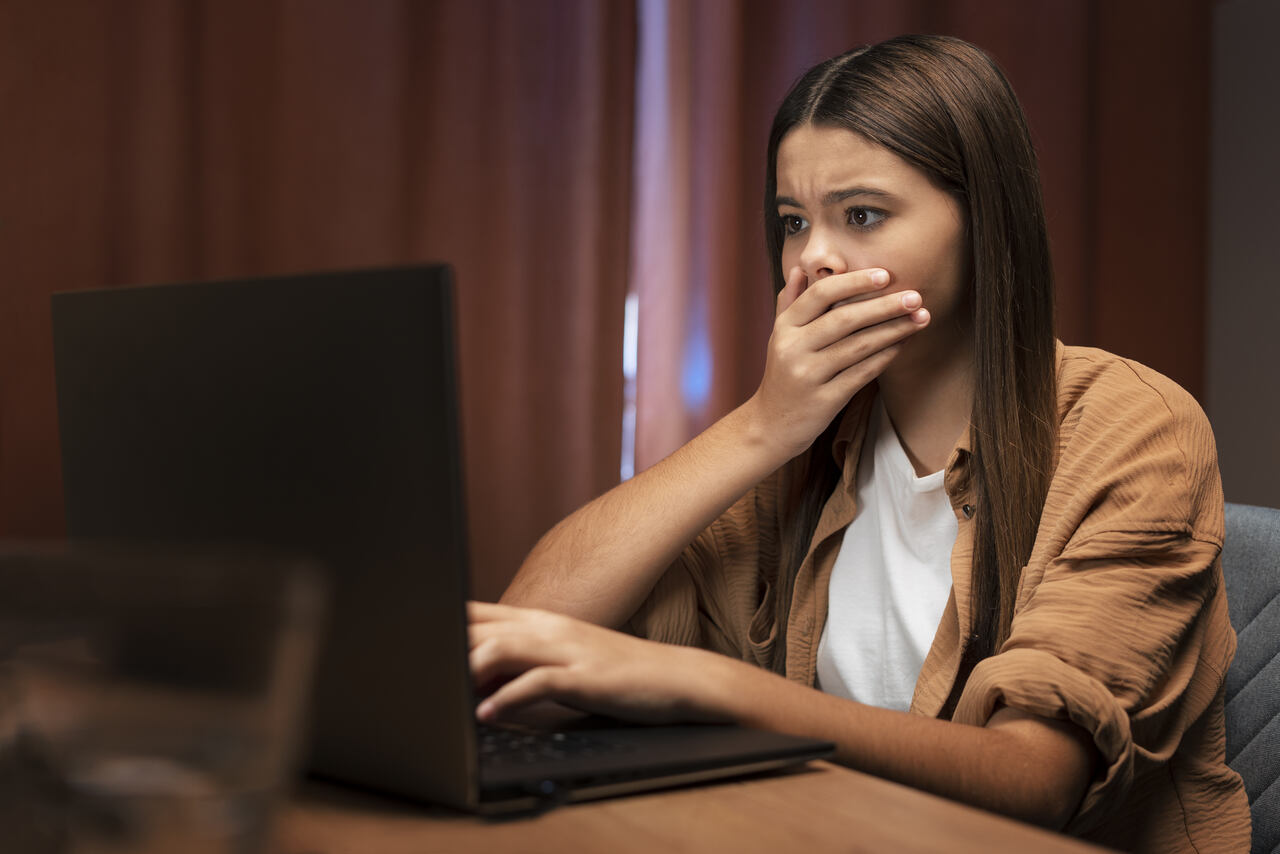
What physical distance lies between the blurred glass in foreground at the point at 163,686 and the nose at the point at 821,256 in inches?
33.9

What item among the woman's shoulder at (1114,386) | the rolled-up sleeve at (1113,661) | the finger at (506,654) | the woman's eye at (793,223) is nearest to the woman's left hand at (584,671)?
the finger at (506,654)

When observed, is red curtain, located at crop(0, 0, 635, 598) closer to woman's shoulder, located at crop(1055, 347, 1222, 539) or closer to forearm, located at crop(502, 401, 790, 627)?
forearm, located at crop(502, 401, 790, 627)

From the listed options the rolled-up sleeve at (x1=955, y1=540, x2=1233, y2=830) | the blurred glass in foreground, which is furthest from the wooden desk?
the rolled-up sleeve at (x1=955, y1=540, x2=1233, y2=830)

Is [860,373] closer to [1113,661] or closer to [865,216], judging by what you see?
[865,216]

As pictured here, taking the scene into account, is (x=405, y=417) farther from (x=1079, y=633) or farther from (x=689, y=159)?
(x=689, y=159)

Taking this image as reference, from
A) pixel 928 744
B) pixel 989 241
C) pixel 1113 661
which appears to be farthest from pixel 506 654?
pixel 989 241

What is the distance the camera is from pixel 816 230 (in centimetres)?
116

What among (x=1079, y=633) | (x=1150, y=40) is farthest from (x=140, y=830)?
(x=1150, y=40)

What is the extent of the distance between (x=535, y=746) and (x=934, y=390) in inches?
28.7

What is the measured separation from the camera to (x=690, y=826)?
1.72 ft

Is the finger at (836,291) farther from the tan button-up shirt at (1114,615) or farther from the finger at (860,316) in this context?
the tan button-up shirt at (1114,615)

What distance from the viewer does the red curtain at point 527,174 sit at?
183 cm

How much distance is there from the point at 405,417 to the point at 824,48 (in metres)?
2.24

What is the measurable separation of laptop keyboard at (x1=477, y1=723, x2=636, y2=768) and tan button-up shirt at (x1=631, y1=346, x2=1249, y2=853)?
0.31 meters
